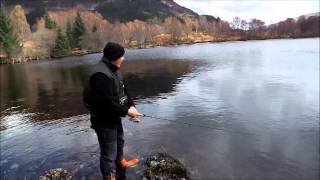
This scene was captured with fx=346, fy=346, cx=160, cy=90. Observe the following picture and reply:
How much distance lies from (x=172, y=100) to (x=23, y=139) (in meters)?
10.7

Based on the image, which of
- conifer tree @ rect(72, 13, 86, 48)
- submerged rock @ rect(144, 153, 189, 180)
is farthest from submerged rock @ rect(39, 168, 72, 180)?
conifer tree @ rect(72, 13, 86, 48)

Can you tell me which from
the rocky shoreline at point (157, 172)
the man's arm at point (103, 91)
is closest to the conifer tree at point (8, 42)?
the rocky shoreline at point (157, 172)

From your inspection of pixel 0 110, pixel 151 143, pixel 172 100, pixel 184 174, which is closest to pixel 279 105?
pixel 172 100

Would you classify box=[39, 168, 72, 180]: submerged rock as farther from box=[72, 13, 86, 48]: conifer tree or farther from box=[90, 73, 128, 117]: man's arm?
box=[72, 13, 86, 48]: conifer tree

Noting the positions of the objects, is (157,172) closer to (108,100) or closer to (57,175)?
(57,175)

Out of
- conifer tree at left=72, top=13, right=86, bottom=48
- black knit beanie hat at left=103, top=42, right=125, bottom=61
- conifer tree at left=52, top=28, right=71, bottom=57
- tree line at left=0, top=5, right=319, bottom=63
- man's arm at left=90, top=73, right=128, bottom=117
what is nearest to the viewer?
man's arm at left=90, top=73, right=128, bottom=117

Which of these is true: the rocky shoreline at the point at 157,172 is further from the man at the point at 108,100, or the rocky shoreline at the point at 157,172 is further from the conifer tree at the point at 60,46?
the conifer tree at the point at 60,46

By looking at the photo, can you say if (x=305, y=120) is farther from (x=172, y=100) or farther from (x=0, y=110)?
(x=0, y=110)

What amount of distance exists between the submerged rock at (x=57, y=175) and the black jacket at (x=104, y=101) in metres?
3.26

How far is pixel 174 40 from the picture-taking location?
166750 mm

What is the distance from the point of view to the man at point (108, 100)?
23.4ft

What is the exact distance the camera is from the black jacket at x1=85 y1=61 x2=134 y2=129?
23.3 feet

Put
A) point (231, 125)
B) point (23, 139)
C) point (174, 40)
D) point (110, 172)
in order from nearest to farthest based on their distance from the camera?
point (110, 172) → point (23, 139) → point (231, 125) → point (174, 40)

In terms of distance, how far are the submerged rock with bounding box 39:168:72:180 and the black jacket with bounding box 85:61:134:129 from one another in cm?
326
